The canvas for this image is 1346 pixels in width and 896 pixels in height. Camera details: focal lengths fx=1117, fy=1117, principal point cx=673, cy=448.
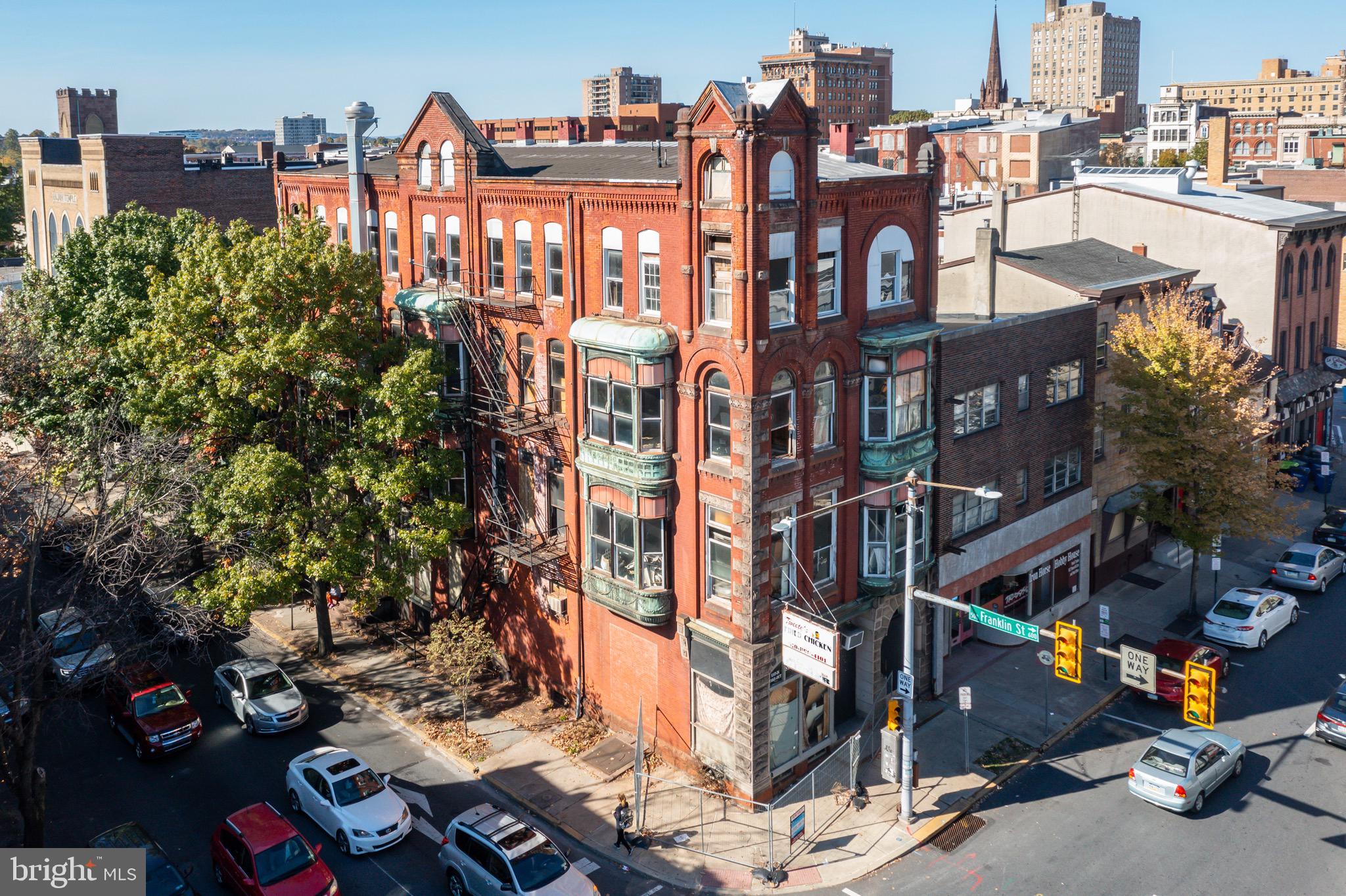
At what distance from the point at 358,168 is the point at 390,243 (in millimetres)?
2987

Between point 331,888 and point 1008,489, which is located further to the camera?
point 1008,489

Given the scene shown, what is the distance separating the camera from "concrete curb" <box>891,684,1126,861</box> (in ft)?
91.2

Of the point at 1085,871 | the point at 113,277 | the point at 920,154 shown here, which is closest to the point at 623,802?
the point at 1085,871

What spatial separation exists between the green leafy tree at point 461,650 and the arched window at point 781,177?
15.1 m

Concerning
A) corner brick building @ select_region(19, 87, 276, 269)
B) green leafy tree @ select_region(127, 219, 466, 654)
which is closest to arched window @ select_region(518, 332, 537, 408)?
green leafy tree @ select_region(127, 219, 466, 654)

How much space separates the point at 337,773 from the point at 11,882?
7.21 metres

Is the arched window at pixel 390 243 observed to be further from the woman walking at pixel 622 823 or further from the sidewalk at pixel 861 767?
the woman walking at pixel 622 823

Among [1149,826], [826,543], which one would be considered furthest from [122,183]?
[1149,826]

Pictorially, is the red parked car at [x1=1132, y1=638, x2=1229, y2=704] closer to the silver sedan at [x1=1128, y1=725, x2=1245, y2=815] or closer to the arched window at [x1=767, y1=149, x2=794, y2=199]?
the silver sedan at [x1=1128, y1=725, x2=1245, y2=815]

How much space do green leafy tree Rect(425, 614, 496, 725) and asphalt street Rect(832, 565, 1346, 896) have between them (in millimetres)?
12920

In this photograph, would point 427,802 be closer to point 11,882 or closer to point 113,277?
point 11,882

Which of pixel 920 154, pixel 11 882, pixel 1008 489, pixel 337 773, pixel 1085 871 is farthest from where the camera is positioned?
pixel 1008 489

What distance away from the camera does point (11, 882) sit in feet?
77.5

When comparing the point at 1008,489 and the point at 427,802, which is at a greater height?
the point at 1008,489
